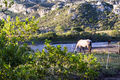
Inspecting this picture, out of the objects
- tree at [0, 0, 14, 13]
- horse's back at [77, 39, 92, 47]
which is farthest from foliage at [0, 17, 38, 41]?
horse's back at [77, 39, 92, 47]

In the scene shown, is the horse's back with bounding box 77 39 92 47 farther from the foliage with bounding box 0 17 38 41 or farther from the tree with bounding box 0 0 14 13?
the tree with bounding box 0 0 14 13

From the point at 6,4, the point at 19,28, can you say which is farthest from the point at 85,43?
the point at 6,4

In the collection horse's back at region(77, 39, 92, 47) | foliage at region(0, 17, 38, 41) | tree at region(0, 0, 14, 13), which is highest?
tree at region(0, 0, 14, 13)

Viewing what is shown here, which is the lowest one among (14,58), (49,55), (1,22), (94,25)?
(94,25)

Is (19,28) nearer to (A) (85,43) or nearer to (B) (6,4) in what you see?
(B) (6,4)

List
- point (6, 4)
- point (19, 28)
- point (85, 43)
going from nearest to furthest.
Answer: point (6, 4)
point (19, 28)
point (85, 43)

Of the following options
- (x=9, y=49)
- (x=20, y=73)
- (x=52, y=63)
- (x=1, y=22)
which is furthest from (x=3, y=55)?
(x=52, y=63)

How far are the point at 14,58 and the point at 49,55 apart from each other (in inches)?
52.3

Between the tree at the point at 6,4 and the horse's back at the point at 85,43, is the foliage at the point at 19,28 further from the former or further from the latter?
the horse's back at the point at 85,43

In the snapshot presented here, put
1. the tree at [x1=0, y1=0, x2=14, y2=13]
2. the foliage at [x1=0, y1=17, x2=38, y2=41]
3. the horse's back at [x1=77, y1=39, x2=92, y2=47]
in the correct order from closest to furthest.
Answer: the tree at [x1=0, y1=0, x2=14, y2=13] → the foliage at [x1=0, y1=17, x2=38, y2=41] → the horse's back at [x1=77, y1=39, x2=92, y2=47]

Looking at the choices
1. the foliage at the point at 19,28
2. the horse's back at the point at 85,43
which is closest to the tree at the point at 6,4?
the foliage at the point at 19,28

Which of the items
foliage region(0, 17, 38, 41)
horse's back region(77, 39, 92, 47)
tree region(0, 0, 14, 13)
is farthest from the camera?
horse's back region(77, 39, 92, 47)

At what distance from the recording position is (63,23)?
65750 mm

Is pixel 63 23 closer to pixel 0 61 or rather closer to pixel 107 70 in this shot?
pixel 107 70
